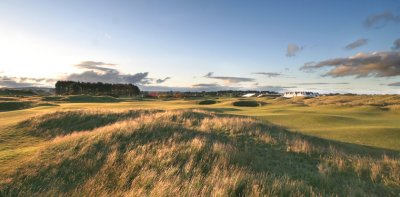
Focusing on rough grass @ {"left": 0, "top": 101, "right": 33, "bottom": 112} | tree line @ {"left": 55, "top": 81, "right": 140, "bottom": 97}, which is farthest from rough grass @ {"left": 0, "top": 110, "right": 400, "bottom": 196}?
tree line @ {"left": 55, "top": 81, "right": 140, "bottom": 97}

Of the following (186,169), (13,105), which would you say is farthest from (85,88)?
(186,169)

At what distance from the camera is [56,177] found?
1033 centimetres

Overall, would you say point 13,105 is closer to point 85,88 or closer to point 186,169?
point 186,169

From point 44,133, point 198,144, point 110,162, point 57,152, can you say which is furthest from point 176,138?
point 44,133

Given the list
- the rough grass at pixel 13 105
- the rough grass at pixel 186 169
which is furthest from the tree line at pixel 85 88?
the rough grass at pixel 186 169

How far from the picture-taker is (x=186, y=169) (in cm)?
969

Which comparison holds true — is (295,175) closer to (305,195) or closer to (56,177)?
(305,195)

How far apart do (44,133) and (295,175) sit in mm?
19718

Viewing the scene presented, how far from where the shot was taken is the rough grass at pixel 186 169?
8250 mm

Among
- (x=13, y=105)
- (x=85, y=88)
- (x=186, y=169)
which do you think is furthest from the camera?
(x=85, y=88)

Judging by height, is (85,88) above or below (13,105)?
above

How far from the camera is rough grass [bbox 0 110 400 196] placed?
825 centimetres

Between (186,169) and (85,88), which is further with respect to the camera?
(85,88)

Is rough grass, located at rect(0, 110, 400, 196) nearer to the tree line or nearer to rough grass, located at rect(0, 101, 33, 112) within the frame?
rough grass, located at rect(0, 101, 33, 112)
